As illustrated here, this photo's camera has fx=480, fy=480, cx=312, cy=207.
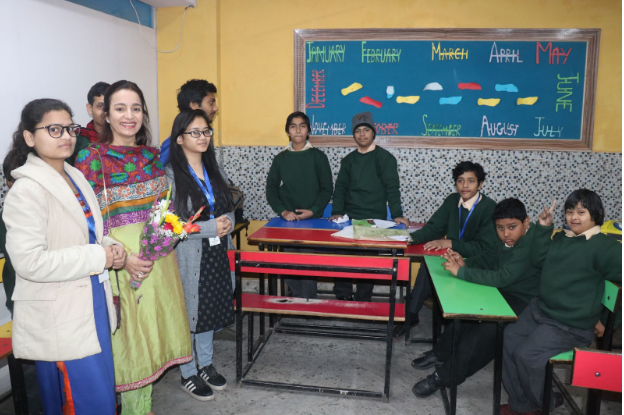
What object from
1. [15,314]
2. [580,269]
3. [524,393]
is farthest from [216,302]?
[580,269]

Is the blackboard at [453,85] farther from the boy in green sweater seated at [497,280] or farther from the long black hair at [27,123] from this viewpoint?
the long black hair at [27,123]

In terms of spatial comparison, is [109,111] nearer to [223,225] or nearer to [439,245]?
[223,225]

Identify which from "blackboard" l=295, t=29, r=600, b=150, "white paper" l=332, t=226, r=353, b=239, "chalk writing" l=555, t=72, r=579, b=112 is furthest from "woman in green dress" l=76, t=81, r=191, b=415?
"chalk writing" l=555, t=72, r=579, b=112

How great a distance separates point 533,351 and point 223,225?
1753mm

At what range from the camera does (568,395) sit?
274 cm

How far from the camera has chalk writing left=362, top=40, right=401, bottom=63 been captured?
4.61 metres

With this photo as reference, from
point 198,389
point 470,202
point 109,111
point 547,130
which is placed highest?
point 547,130

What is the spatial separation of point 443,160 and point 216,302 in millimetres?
2830

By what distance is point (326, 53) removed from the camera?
185 inches

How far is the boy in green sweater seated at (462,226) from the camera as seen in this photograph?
338 centimetres

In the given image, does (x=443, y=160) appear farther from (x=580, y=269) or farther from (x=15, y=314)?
(x=15, y=314)

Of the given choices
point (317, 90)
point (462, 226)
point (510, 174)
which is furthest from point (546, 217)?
point (317, 90)

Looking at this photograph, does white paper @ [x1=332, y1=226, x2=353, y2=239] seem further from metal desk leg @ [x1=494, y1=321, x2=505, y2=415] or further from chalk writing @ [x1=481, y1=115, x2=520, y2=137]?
chalk writing @ [x1=481, y1=115, x2=520, y2=137]

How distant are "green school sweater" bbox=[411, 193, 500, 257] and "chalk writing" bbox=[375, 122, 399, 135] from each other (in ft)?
4.13
